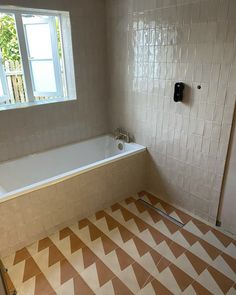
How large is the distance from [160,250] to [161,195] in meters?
0.81

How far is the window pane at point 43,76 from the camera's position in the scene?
263cm

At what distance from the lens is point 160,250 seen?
1.96 meters

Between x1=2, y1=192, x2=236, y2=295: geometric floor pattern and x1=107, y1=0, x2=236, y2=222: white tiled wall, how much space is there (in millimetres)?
374

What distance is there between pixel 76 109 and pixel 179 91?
1308 millimetres

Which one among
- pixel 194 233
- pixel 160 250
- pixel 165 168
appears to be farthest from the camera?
pixel 165 168

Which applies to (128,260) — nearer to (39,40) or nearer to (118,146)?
(118,146)

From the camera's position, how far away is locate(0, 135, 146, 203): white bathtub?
7.82 ft

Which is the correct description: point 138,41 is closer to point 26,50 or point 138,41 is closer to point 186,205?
point 26,50

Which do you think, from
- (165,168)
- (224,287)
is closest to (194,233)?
(224,287)

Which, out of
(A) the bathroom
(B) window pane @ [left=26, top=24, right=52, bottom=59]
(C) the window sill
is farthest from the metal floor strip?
(B) window pane @ [left=26, top=24, right=52, bottom=59]

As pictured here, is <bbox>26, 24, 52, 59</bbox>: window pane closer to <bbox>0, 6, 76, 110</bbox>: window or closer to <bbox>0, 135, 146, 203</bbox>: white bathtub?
<bbox>0, 6, 76, 110</bbox>: window

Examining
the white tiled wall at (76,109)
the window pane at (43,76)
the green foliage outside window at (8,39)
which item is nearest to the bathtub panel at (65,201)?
the white tiled wall at (76,109)

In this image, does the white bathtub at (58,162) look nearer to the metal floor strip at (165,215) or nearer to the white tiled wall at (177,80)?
the white tiled wall at (177,80)

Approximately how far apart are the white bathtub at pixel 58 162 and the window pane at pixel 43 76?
0.75 m
